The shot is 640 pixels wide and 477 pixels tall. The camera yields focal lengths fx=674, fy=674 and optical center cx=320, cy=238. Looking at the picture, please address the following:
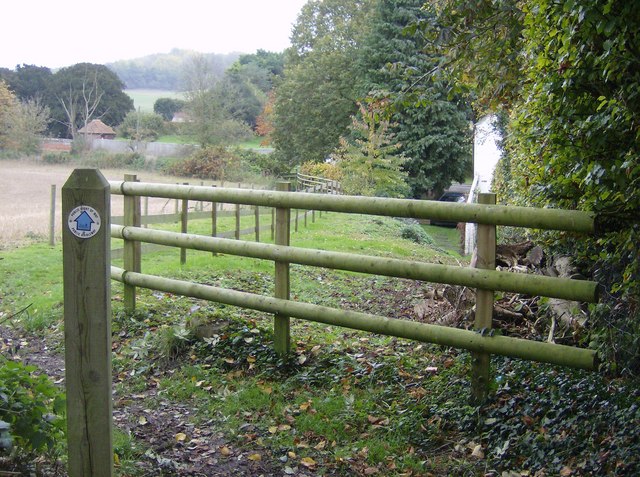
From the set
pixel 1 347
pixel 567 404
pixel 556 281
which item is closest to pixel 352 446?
pixel 567 404

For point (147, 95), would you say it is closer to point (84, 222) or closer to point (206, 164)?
point (206, 164)

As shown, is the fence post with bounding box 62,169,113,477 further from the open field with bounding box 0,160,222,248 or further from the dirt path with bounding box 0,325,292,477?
the open field with bounding box 0,160,222,248

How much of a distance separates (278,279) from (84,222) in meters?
2.98

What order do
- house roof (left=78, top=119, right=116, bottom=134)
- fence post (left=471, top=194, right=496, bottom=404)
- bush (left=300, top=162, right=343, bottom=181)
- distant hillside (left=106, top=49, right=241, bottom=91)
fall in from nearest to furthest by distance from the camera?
fence post (left=471, top=194, right=496, bottom=404), bush (left=300, top=162, right=343, bottom=181), house roof (left=78, top=119, right=116, bottom=134), distant hillside (left=106, top=49, right=241, bottom=91)

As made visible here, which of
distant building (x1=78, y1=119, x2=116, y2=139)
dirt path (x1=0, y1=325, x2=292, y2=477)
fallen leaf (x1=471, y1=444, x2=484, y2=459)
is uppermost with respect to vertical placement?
distant building (x1=78, y1=119, x2=116, y2=139)

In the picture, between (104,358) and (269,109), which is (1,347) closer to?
(104,358)

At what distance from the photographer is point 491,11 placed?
7.26 m

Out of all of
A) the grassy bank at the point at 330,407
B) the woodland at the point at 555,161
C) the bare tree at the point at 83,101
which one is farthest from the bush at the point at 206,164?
the grassy bank at the point at 330,407

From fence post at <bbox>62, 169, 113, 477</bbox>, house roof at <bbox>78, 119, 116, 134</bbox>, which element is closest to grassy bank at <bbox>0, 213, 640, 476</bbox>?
fence post at <bbox>62, 169, 113, 477</bbox>

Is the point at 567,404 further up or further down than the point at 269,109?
further down

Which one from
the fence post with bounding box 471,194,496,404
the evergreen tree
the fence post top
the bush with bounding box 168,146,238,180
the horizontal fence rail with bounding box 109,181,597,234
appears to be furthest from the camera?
the bush with bounding box 168,146,238,180

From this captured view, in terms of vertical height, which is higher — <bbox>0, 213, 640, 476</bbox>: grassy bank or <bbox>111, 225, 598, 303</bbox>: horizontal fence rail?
<bbox>111, 225, 598, 303</bbox>: horizontal fence rail

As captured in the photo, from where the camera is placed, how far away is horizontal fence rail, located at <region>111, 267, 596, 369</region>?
4480mm

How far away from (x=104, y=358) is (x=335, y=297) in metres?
6.21
